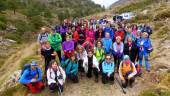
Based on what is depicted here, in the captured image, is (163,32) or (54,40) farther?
(163,32)

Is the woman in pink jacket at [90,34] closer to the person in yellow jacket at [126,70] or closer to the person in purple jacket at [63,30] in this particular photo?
the person in purple jacket at [63,30]

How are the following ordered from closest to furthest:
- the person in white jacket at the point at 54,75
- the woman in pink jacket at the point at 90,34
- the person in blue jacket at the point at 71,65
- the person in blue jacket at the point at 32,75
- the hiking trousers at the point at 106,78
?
the person in white jacket at the point at 54,75, the person in blue jacket at the point at 32,75, the person in blue jacket at the point at 71,65, the hiking trousers at the point at 106,78, the woman in pink jacket at the point at 90,34

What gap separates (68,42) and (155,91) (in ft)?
17.3

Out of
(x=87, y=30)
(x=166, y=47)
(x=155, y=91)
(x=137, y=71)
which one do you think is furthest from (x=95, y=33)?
(x=166, y=47)

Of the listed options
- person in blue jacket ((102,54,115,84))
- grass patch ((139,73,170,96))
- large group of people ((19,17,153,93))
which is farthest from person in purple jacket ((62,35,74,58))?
grass patch ((139,73,170,96))

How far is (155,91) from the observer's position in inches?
669

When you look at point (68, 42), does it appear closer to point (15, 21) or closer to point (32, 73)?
point (32, 73)

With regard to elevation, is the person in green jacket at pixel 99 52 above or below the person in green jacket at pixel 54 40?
below

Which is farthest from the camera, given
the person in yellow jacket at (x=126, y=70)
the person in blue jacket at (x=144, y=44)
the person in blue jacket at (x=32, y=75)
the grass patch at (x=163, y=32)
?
the grass patch at (x=163, y=32)

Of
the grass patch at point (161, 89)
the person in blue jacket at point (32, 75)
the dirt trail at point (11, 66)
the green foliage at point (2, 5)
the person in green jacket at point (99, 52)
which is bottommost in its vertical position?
the dirt trail at point (11, 66)

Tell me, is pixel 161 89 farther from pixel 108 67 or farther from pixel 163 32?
pixel 163 32

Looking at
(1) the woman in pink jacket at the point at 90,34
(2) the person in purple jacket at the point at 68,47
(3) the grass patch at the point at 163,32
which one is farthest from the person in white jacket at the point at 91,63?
(3) the grass patch at the point at 163,32

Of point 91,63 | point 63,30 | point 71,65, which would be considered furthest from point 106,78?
point 63,30

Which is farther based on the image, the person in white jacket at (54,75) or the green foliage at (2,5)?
the green foliage at (2,5)
